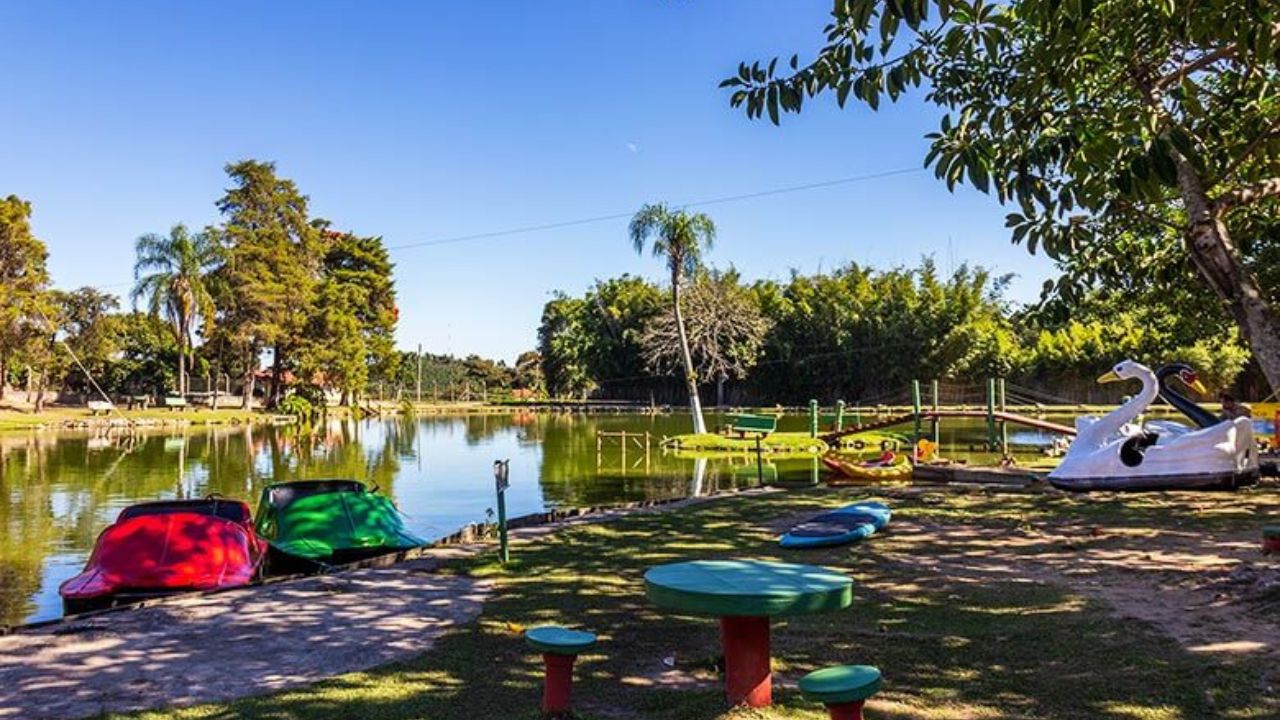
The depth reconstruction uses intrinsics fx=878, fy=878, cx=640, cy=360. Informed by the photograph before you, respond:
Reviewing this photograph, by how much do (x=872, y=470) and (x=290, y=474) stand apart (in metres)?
14.1

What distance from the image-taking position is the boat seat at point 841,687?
10.7 ft

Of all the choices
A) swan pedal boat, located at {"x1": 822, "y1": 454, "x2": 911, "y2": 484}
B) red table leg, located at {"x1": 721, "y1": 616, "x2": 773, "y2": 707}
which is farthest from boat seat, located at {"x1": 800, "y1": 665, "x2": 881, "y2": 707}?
swan pedal boat, located at {"x1": 822, "y1": 454, "x2": 911, "y2": 484}

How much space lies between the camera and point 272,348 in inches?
2020

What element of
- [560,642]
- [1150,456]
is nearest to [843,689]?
[560,642]

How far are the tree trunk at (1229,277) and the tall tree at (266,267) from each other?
4616 centimetres

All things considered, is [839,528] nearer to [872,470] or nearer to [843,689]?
[843,689]

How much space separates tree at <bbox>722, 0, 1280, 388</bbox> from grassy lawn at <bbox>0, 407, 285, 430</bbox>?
43032 mm

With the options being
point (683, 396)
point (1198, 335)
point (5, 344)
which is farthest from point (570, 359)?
point (1198, 335)

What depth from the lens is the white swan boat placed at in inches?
474

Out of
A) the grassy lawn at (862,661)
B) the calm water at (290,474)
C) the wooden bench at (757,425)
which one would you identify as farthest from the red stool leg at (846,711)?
the wooden bench at (757,425)

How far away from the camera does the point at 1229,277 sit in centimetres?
666

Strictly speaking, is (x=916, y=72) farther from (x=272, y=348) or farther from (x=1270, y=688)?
(x=272, y=348)

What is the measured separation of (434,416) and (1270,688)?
6069 cm

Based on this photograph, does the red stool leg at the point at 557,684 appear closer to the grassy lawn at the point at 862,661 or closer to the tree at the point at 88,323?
the grassy lawn at the point at 862,661
